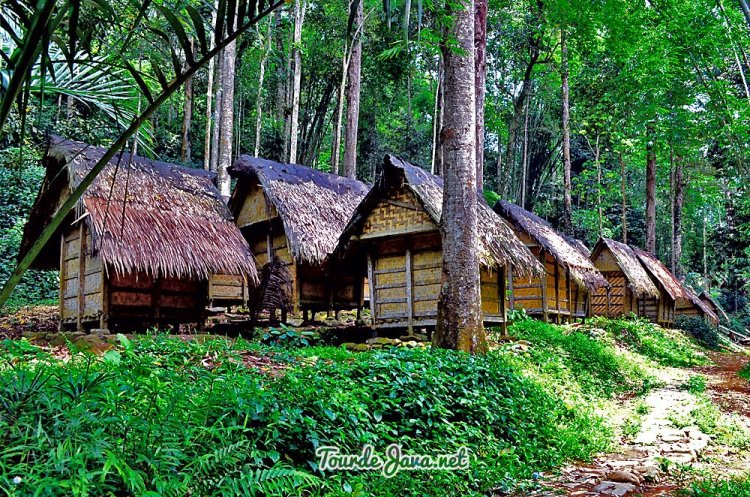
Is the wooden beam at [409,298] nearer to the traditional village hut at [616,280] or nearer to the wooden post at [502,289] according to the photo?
the wooden post at [502,289]

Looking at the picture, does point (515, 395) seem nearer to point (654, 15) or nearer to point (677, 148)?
point (654, 15)

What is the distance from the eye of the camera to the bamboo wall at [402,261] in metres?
11.5

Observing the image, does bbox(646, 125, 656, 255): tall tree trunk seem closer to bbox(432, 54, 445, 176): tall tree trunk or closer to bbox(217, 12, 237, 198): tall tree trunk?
bbox(432, 54, 445, 176): tall tree trunk

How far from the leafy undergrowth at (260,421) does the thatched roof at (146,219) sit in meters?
4.44

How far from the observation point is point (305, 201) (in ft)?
48.6

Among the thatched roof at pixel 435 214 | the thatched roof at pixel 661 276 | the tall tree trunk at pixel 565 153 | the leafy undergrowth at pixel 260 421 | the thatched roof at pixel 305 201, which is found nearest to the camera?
the leafy undergrowth at pixel 260 421

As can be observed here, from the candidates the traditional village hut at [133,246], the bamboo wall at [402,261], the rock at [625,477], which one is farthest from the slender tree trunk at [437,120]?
the rock at [625,477]

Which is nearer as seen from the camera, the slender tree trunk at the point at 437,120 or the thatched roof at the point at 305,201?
the thatched roof at the point at 305,201

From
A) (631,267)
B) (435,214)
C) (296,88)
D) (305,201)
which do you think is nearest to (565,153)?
(631,267)

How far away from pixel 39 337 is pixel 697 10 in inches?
669

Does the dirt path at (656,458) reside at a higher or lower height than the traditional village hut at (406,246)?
lower

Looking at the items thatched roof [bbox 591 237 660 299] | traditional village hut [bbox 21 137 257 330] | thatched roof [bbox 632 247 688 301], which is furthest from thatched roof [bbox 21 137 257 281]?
thatched roof [bbox 632 247 688 301]

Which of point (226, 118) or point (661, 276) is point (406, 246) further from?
point (661, 276)

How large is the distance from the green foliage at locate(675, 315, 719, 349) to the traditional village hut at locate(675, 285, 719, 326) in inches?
119
